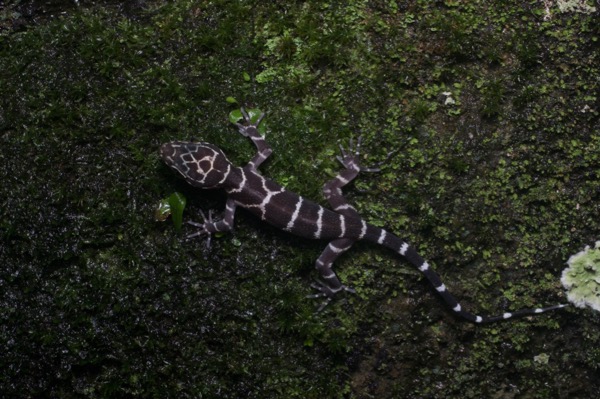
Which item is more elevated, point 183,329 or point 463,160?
point 463,160

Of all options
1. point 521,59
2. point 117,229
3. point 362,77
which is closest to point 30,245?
point 117,229

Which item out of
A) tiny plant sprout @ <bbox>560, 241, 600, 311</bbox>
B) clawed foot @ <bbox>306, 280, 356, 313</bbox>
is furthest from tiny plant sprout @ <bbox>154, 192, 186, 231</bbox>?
tiny plant sprout @ <bbox>560, 241, 600, 311</bbox>

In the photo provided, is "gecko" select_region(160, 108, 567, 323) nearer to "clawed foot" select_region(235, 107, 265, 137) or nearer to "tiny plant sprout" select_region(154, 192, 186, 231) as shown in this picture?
"clawed foot" select_region(235, 107, 265, 137)

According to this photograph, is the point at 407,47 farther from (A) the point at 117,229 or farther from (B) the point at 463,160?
(A) the point at 117,229

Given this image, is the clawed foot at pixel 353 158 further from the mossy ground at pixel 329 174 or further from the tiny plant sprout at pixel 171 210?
the tiny plant sprout at pixel 171 210

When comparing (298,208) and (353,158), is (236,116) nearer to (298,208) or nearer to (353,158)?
(298,208)

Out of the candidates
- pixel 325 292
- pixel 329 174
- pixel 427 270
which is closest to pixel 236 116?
pixel 329 174
